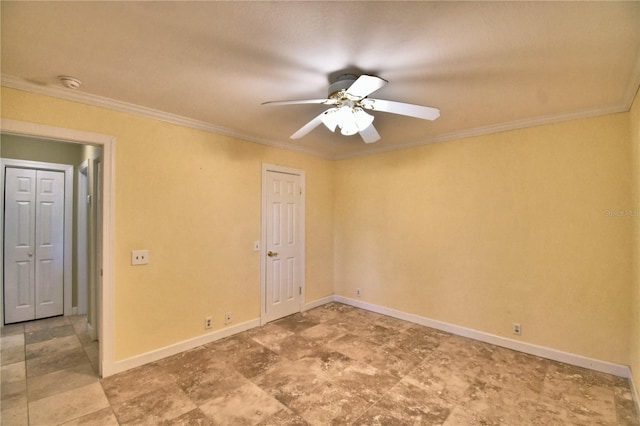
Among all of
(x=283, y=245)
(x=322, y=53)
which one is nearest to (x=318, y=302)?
(x=283, y=245)

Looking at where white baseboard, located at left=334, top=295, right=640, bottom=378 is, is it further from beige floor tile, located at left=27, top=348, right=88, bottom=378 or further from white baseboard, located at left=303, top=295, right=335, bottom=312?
beige floor tile, located at left=27, top=348, right=88, bottom=378

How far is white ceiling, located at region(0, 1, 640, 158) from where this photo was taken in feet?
4.56

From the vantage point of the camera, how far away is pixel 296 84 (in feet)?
7.09

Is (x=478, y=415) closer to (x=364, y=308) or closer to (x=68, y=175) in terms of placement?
(x=364, y=308)

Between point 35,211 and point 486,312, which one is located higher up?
point 35,211

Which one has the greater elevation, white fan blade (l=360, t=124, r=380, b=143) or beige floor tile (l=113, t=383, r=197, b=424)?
white fan blade (l=360, t=124, r=380, b=143)

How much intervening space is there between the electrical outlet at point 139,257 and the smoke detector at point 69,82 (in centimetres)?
142

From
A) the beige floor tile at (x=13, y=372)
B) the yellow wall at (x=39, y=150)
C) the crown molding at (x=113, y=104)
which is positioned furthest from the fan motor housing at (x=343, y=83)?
the yellow wall at (x=39, y=150)

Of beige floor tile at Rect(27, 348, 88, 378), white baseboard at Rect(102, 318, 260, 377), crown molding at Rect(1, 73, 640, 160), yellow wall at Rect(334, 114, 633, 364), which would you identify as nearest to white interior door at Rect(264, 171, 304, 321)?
white baseboard at Rect(102, 318, 260, 377)

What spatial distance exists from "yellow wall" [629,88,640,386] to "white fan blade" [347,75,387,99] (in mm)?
2073

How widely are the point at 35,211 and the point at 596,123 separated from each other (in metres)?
6.57

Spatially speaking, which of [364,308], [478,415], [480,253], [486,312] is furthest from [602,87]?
[364,308]

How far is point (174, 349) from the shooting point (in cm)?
285

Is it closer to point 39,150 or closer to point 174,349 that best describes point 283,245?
point 174,349
